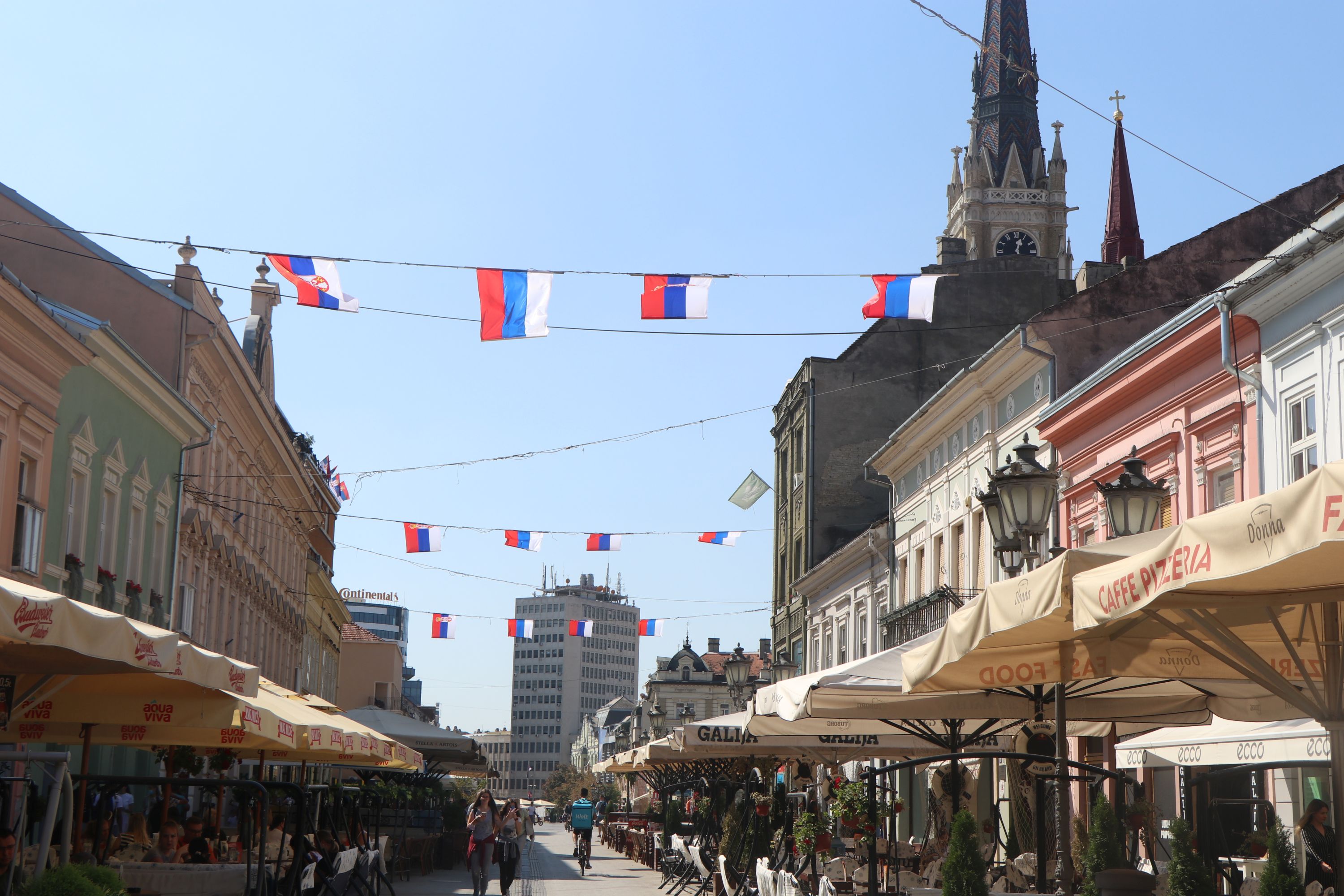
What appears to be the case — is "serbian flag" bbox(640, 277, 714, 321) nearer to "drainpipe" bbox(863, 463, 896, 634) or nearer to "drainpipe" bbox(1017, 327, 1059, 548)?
"drainpipe" bbox(1017, 327, 1059, 548)

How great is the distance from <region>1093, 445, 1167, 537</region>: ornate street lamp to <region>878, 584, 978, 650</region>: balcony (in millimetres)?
16721

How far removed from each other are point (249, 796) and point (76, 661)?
173 centimetres

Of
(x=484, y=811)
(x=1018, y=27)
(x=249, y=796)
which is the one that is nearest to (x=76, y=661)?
(x=249, y=796)

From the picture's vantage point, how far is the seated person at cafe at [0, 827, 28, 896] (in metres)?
7.05

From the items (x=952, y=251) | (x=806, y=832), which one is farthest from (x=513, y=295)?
(x=952, y=251)

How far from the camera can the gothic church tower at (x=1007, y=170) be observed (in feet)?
308

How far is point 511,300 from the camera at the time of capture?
54.9 feet

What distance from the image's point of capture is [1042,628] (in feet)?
28.2

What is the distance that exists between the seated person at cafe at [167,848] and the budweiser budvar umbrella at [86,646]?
161 centimetres

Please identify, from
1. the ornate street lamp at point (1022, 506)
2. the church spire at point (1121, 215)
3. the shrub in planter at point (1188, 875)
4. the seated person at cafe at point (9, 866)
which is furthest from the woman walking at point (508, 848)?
the church spire at point (1121, 215)

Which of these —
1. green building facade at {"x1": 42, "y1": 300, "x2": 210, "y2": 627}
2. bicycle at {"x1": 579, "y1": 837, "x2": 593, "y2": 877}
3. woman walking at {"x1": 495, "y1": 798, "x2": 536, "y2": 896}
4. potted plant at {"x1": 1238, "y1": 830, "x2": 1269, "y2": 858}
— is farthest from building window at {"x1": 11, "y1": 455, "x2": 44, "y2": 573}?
bicycle at {"x1": 579, "y1": 837, "x2": 593, "y2": 877}

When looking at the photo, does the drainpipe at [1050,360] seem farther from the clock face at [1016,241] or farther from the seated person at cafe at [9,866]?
the clock face at [1016,241]

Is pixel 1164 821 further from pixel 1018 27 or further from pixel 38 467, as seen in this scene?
pixel 1018 27

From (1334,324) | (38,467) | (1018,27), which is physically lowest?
(38,467)
